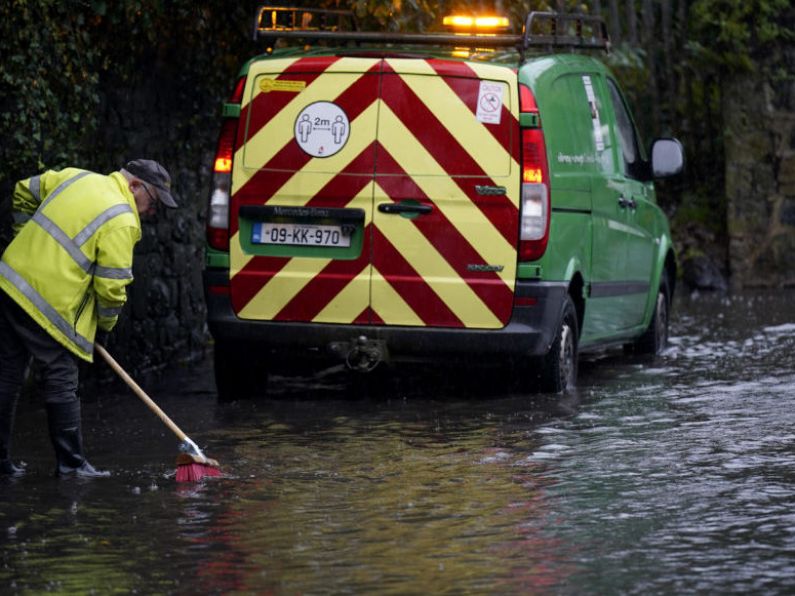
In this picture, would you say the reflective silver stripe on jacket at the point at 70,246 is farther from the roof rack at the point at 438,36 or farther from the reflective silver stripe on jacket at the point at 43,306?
the roof rack at the point at 438,36

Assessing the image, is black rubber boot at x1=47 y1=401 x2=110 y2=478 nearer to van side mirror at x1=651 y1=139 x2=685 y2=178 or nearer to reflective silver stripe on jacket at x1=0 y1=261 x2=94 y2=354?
reflective silver stripe on jacket at x1=0 y1=261 x2=94 y2=354

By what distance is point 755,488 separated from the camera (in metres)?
8.08

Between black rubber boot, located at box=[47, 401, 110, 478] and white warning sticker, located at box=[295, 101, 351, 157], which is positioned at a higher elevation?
white warning sticker, located at box=[295, 101, 351, 157]

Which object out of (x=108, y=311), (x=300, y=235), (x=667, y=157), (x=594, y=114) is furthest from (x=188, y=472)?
(x=667, y=157)

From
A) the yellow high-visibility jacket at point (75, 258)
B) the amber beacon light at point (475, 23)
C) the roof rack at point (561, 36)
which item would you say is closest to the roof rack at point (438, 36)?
the roof rack at point (561, 36)

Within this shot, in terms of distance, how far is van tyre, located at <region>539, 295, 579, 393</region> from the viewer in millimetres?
11422

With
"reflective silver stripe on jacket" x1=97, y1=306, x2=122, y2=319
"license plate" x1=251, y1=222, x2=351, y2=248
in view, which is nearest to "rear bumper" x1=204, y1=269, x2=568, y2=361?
"license plate" x1=251, y1=222, x2=351, y2=248

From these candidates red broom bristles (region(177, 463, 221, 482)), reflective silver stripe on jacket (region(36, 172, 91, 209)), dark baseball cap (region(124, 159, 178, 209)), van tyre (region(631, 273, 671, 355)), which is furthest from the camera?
van tyre (region(631, 273, 671, 355))

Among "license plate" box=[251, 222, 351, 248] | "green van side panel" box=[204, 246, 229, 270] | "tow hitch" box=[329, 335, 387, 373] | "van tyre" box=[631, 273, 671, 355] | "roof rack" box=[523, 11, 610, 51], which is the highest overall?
"roof rack" box=[523, 11, 610, 51]

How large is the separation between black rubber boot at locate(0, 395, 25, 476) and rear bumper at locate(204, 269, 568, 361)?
8.22 feet

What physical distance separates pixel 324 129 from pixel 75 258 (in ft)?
9.36

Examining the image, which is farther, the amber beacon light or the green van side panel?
the amber beacon light

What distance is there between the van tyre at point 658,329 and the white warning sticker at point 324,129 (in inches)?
149

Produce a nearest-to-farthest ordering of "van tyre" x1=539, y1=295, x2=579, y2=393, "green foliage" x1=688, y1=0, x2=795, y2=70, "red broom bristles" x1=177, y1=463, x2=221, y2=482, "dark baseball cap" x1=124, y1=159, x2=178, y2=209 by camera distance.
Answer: "red broom bristles" x1=177, y1=463, x2=221, y2=482, "dark baseball cap" x1=124, y1=159, x2=178, y2=209, "van tyre" x1=539, y1=295, x2=579, y2=393, "green foliage" x1=688, y1=0, x2=795, y2=70
